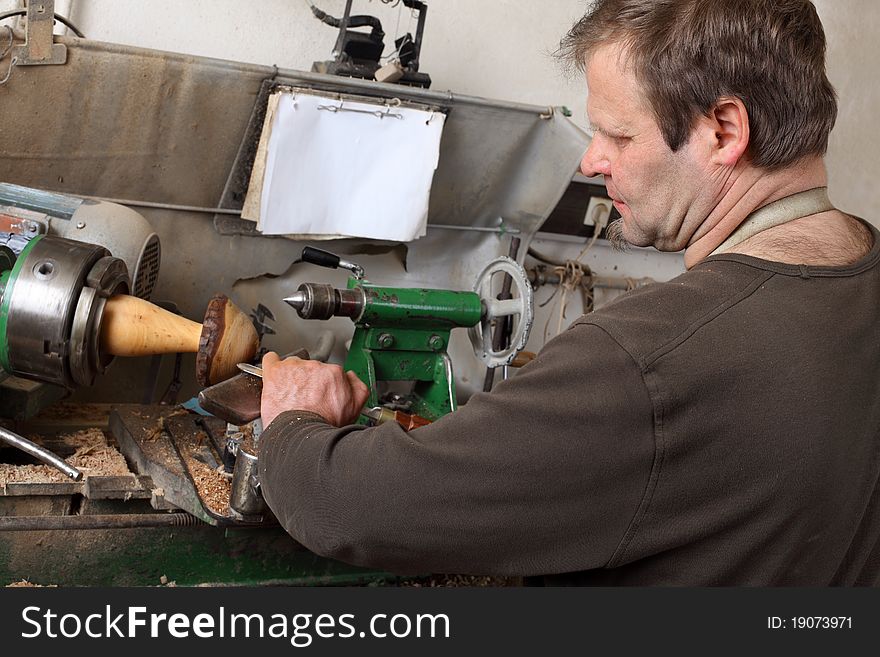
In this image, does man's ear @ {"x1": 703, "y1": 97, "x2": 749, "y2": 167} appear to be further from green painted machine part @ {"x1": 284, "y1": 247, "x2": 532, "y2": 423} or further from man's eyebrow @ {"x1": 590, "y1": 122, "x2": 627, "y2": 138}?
green painted machine part @ {"x1": 284, "y1": 247, "x2": 532, "y2": 423}

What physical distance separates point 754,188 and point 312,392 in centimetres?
56

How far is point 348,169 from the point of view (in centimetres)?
193

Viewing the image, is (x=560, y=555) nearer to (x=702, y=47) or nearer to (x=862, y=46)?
(x=702, y=47)

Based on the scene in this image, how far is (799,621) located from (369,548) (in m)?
0.43

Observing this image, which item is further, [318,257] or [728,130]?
[318,257]

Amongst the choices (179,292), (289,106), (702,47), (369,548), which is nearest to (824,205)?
(702,47)

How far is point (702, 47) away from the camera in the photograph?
884mm

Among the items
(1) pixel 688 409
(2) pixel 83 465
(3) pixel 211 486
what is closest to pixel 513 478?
(1) pixel 688 409

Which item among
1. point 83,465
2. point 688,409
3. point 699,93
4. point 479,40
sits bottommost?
point 83,465

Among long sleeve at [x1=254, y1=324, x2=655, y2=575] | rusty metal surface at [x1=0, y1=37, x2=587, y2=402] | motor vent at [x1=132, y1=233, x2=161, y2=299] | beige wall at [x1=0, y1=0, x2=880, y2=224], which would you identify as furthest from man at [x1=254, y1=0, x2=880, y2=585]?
beige wall at [x1=0, y1=0, x2=880, y2=224]

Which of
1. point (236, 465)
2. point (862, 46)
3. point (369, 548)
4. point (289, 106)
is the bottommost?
point (236, 465)

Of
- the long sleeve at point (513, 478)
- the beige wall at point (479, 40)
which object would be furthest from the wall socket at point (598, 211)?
the long sleeve at point (513, 478)

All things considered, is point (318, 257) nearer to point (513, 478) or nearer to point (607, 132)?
point (607, 132)

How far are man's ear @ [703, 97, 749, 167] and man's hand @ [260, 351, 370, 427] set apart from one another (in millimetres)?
505
